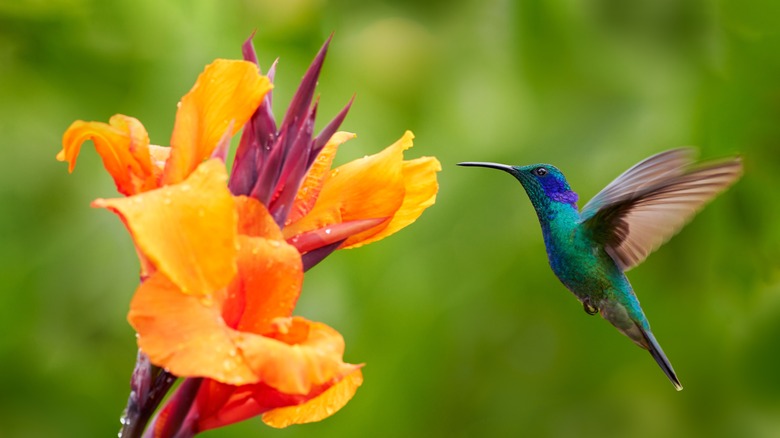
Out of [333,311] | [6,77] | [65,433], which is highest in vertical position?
[6,77]

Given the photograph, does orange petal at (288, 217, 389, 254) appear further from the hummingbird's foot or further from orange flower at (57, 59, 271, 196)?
the hummingbird's foot

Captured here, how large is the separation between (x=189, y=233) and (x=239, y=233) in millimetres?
50

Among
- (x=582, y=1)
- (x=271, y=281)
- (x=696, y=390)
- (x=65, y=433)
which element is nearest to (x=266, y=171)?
(x=271, y=281)

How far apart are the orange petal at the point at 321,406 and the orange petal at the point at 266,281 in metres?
0.08

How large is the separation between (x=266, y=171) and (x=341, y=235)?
8 cm

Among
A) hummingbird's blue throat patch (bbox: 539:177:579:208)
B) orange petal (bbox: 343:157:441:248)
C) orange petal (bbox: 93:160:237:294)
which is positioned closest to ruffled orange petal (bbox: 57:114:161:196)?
orange petal (bbox: 93:160:237:294)

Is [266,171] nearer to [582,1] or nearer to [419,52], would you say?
[419,52]

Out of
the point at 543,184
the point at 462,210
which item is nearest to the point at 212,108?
the point at 543,184

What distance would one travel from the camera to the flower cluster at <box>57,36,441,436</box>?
20.2 inches

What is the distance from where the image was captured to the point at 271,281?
22.4 inches

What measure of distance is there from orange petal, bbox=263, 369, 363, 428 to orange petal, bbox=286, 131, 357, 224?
0.12 metres

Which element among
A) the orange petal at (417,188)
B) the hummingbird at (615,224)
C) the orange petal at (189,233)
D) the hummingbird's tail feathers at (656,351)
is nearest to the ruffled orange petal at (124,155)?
the orange petal at (189,233)

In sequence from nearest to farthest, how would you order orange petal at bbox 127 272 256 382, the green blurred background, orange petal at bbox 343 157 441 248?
orange petal at bbox 127 272 256 382
orange petal at bbox 343 157 441 248
the green blurred background

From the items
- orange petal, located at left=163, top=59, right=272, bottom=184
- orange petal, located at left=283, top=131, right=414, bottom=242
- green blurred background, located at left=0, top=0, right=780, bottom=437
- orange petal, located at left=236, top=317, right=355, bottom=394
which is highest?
orange petal, located at left=163, top=59, right=272, bottom=184
